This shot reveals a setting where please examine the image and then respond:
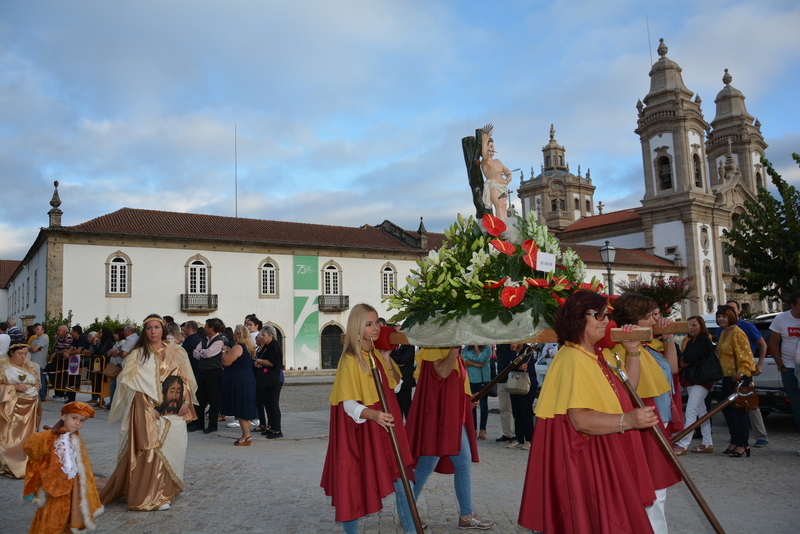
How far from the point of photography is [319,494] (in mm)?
6012

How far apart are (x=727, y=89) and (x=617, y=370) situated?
73.9m

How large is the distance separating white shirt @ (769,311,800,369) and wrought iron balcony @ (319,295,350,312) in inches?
1151

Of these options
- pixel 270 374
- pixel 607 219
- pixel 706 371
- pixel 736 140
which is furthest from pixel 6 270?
pixel 736 140

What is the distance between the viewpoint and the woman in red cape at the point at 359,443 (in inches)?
160

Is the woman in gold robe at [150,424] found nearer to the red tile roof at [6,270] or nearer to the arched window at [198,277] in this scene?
the arched window at [198,277]

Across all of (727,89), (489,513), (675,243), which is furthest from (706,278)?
(489,513)

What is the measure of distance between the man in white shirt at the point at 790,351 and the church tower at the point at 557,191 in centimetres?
6939

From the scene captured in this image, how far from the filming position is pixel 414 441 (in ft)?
15.7

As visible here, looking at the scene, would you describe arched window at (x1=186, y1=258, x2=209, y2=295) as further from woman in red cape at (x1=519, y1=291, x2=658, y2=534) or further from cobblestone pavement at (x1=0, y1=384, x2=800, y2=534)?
woman in red cape at (x1=519, y1=291, x2=658, y2=534)

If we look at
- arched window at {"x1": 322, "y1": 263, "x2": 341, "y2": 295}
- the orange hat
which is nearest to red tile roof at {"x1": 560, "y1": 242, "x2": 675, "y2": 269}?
arched window at {"x1": 322, "y1": 263, "x2": 341, "y2": 295}

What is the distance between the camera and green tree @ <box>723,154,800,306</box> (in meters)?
15.9

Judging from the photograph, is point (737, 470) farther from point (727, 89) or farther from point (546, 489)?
point (727, 89)

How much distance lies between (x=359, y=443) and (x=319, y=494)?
2.16 m

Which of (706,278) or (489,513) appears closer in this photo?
(489,513)
